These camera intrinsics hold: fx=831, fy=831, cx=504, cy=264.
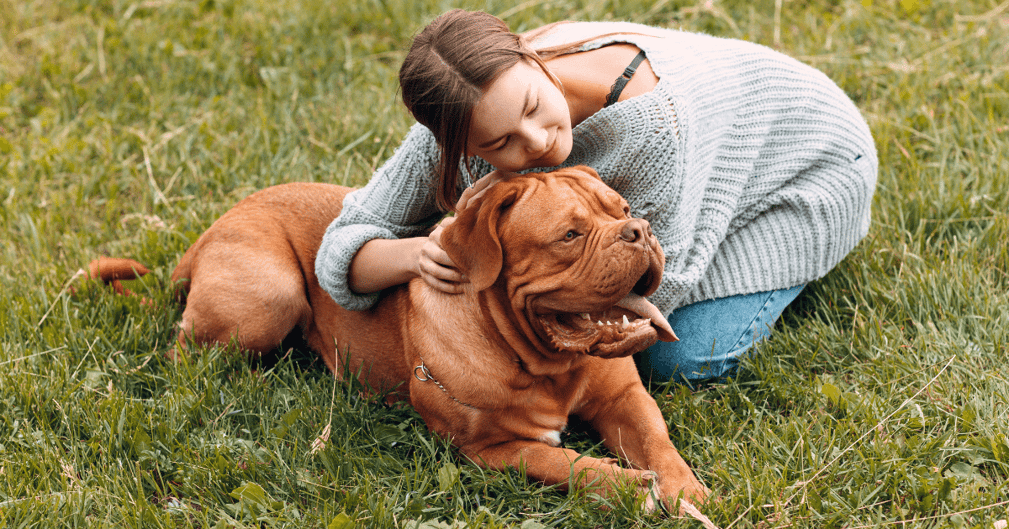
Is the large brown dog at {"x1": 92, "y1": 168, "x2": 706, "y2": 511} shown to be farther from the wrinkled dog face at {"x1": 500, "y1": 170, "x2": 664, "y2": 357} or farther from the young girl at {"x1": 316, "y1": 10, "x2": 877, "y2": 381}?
the young girl at {"x1": 316, "y1": 10, "x2": 877, "y2": 381}

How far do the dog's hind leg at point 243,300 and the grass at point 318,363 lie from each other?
0.13 meters

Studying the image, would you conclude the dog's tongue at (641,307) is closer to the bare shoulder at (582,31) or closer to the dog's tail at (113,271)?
the bare shoulder at (582,31)

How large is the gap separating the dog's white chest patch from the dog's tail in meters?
2.20

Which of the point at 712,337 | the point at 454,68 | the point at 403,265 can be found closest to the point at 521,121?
the point at 454,68

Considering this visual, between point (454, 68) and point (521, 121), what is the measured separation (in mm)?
273

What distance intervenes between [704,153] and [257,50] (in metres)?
4.03

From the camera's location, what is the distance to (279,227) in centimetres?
375

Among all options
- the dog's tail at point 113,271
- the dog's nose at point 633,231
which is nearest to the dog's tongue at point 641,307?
the dog's nose at point 633,231

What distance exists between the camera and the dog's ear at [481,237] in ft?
8.61

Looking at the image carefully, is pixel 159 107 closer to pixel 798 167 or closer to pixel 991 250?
pixel 798 167

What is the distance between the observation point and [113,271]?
4.04 m

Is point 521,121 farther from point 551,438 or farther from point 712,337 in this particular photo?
point 712,337

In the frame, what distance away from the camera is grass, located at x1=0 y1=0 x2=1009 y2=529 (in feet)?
8.94

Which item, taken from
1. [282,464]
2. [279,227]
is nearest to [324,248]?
[279,227]
